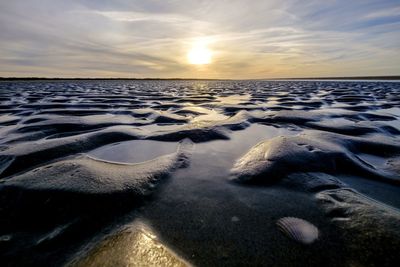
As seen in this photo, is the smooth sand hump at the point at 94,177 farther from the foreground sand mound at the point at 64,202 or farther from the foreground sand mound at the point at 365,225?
the foreground sand mound at the point at 365,225

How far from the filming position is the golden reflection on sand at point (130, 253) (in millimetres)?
1277

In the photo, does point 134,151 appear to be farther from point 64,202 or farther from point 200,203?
point 200,203

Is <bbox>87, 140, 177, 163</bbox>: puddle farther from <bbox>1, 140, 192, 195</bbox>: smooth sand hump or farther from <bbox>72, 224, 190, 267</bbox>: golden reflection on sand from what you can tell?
<bbox>72, 224, 190, 267</bbox>: golden reflection on sand

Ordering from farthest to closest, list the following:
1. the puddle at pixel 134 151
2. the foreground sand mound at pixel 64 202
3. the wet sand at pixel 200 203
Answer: the puddle at pixel 134 151 → the foreground sand mound at pixel 64 202 → the wet sand at pixel 200 203

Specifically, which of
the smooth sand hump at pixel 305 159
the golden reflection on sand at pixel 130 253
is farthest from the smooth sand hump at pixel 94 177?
the smooth sand hump at pixel 305 159

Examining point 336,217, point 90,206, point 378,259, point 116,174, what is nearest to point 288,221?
point 336,217

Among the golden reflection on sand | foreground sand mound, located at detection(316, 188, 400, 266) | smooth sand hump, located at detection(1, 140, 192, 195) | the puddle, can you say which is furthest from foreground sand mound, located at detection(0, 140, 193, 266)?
foreground sand mound, located at detection(316, 188, 400, 266)

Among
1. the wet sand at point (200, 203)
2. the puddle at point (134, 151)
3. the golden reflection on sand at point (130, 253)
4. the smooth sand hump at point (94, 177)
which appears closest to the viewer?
the golden reflection on sand at point (130, 253)

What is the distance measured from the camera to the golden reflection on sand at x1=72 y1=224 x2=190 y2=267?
1.28 m

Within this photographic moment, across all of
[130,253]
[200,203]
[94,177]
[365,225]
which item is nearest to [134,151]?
[94,177]

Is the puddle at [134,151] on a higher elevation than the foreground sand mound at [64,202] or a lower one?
→ lower

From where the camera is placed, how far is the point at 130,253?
1336mm

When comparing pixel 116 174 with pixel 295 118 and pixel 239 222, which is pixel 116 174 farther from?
pixel 295 118

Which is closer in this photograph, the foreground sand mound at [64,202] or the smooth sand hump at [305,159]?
the foreground sand mound at [64,202]
